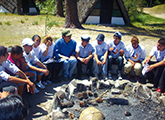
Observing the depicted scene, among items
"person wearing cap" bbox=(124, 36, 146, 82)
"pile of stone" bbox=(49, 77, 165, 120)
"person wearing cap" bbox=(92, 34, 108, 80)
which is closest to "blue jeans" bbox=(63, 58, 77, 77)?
"person wearing cap" bbox=(92, 34, 108, 80)

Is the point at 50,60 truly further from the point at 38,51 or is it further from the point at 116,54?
the point at 116,54

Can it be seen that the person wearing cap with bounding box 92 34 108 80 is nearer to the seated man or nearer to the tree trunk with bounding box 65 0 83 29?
the seated man

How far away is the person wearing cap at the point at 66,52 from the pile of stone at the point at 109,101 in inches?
34.0

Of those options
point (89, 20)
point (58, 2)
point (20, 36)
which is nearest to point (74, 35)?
point (20, 36)

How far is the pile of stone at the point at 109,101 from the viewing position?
3.39m

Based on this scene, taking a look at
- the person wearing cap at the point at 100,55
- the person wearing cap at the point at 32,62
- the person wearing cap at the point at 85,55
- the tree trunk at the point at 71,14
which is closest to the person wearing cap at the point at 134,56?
the person wearing cap at the point at 100,55

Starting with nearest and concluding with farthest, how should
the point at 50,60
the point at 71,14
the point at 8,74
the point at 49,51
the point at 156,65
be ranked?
1. the point at 8,74
2. the point at 156,65
3. the point at 50,60
4. the point at 49,51
5. the point at 71,14

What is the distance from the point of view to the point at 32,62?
14.0ft

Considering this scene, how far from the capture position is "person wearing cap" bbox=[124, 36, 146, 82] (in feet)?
16.2

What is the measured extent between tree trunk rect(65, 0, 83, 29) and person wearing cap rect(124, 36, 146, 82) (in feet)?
21.0

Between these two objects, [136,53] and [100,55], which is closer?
[136,53]

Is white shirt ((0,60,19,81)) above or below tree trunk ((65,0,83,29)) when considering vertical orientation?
below

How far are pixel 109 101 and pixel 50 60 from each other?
1.94m

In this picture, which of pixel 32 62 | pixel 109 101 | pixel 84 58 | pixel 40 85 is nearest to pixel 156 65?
pixel 109 101
